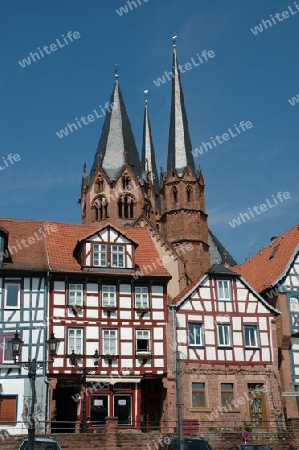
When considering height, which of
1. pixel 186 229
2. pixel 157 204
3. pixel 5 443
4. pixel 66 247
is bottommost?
pixel 5 443

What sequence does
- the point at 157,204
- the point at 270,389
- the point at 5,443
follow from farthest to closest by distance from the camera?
the point at 157,204
the point at 270,389
the point at 5,443

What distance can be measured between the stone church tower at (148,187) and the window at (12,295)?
32006mm

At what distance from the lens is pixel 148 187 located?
7294 cm

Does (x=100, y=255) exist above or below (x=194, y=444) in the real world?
above

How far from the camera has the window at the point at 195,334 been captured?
3270 cm

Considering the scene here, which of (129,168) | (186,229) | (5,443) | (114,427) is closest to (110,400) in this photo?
(114,427)

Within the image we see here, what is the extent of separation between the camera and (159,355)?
31.7 m

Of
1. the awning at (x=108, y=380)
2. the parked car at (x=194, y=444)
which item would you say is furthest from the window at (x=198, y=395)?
the parked car at (x=194, y=444)

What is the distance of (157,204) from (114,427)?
50.6 meters

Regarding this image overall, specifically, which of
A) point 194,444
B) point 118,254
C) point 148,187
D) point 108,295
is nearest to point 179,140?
point 148,187

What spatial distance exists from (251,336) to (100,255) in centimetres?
896

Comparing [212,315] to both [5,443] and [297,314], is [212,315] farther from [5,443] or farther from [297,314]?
[5,443]

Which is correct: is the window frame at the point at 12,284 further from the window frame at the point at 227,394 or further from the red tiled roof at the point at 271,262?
the red tiled roof at the point at 271,262

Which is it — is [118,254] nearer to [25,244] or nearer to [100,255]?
A: [100,255]
